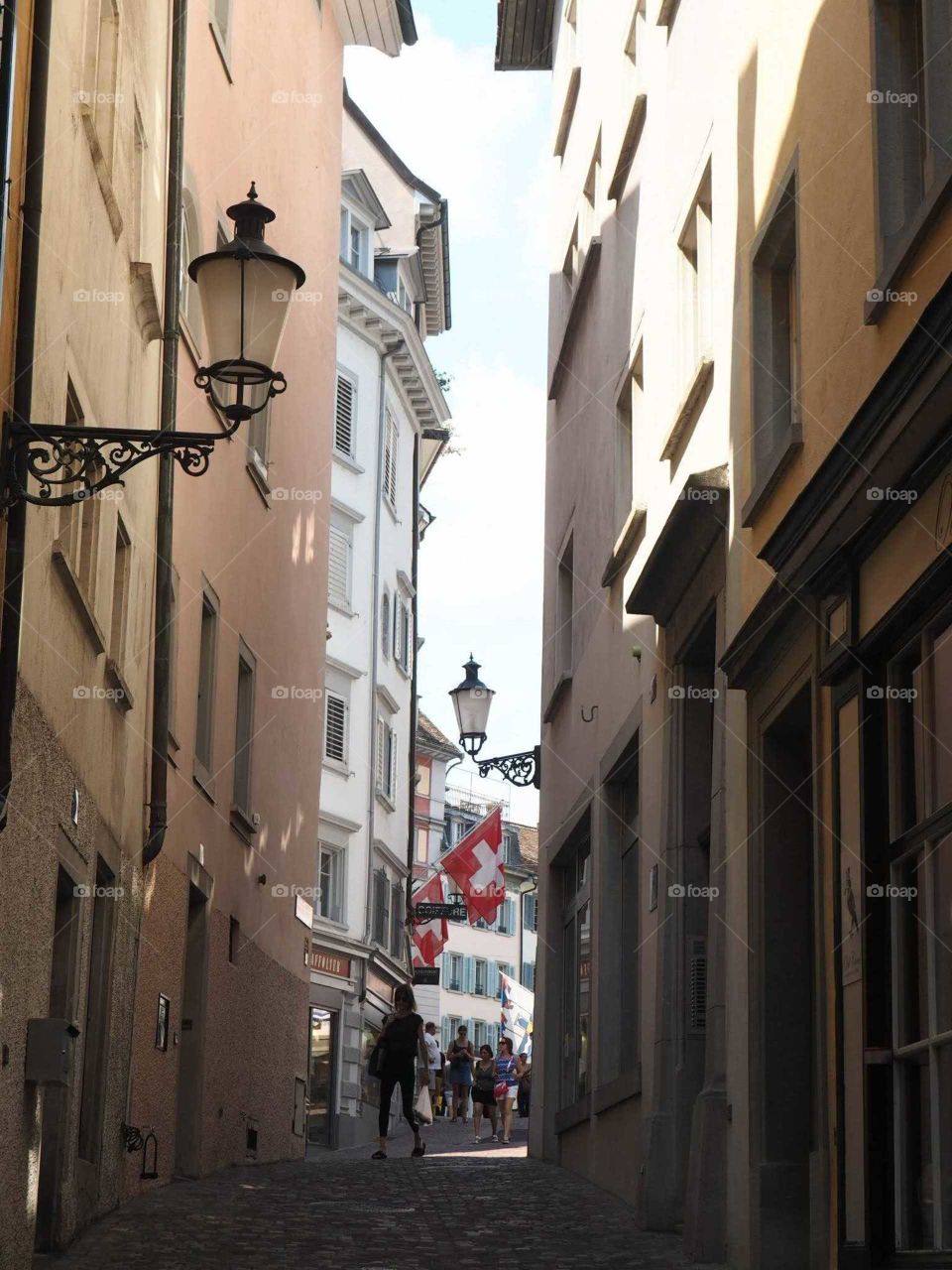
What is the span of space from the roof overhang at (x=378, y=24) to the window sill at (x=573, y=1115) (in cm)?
1653

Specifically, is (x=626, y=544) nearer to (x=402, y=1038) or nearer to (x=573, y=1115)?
(x=573, y=1115)

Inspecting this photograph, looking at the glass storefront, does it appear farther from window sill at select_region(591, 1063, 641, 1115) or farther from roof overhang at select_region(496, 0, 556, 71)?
window sill at select_region(591, 1063, 641, 1115)

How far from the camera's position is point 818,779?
9.23m

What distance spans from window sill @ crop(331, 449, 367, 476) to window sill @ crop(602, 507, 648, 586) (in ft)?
79.0

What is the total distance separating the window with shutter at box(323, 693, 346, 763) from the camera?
39.8 m

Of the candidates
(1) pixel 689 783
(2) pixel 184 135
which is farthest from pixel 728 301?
(2) pixel 184 135

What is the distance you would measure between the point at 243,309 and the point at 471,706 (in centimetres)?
1271

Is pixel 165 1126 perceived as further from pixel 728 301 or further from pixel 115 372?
pixel 728 301

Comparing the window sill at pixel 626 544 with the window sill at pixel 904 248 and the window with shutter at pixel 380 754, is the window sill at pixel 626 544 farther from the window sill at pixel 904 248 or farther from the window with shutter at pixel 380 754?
the window with shutter at pixel 380 754

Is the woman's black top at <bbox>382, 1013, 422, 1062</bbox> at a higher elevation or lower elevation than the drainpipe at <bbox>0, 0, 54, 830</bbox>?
lower

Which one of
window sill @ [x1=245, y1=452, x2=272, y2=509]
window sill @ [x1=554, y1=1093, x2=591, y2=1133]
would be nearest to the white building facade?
window sill @ [x1=245, y1=452, x2=272, y2=509]

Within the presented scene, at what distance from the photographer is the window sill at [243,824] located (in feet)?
66.0

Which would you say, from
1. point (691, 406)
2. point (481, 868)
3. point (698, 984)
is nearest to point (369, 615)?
point (481, 868)

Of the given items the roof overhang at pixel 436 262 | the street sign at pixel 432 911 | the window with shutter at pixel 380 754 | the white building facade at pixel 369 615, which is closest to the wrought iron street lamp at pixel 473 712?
the street sign at pixel 432 911
